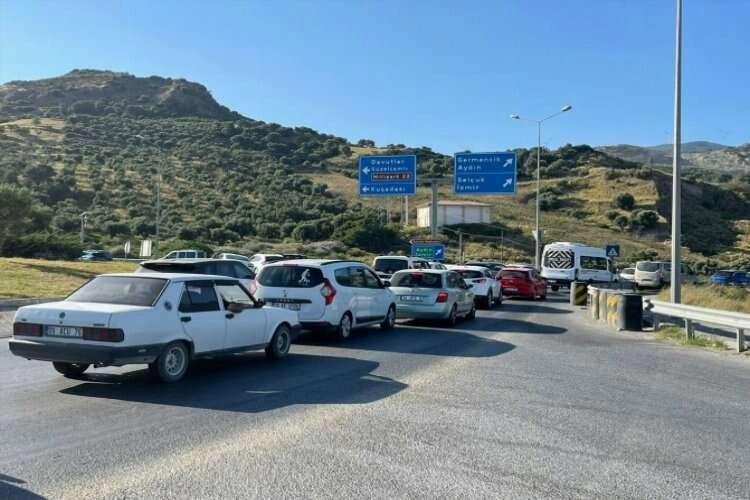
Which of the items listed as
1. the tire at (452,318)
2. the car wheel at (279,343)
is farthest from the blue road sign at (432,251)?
the car wheel at (279,343)

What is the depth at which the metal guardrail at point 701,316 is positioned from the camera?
45.9 ft

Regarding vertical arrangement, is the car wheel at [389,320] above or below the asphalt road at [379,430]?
above

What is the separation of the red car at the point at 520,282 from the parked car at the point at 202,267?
17006 millimetres

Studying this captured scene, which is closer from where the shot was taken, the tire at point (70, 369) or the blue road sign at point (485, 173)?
the tire at point (70, 369)

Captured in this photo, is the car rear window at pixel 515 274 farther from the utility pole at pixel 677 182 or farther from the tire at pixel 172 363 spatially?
the tire at pixel 172 363

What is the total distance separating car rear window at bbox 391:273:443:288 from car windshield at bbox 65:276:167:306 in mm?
10191

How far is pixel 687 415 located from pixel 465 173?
3058 cm

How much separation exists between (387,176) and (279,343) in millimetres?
27198

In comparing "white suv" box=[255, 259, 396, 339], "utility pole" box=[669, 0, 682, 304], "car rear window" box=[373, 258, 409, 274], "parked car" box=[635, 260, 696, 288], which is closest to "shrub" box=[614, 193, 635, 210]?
"parked car" box=[635, 260, 696, 288]

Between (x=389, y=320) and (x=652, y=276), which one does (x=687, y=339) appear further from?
(x=652, y=276)

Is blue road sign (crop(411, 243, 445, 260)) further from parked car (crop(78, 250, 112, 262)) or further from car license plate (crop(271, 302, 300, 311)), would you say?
car license plate (crop(271, 302, 300, 311))

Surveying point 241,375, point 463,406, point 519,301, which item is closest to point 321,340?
point 241,375

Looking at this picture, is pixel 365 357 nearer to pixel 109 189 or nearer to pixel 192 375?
pixel 192 375

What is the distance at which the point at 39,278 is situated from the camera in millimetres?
27109
